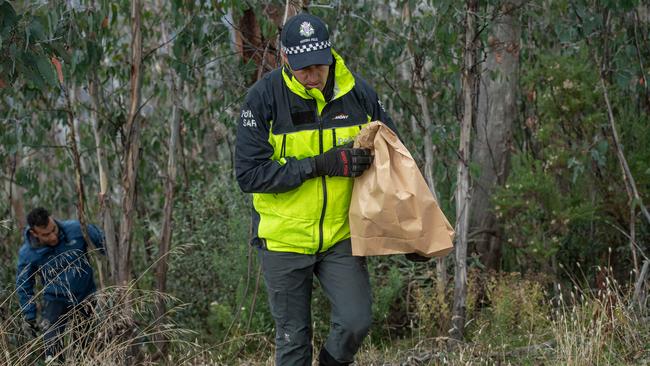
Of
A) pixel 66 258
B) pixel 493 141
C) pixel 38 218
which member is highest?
pixel 493 141

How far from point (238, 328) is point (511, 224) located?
2768mm

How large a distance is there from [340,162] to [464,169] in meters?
2.27

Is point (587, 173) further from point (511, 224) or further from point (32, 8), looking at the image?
point (32, 8)

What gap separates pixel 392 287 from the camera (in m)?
7.86

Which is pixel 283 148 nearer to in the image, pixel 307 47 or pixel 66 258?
pixel 307 47

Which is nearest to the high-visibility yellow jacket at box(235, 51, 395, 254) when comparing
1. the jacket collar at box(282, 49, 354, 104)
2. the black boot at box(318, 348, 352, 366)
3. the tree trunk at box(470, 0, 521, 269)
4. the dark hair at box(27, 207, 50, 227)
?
the jacket collar at box(282, 49, 354, 104)

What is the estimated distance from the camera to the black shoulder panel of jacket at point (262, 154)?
174 inches

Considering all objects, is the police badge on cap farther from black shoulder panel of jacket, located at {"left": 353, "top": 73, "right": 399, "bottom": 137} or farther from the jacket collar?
black shoulder panel of jacket, located at {"left": 353, "top": 73, "right": 399, "bottom": 137}

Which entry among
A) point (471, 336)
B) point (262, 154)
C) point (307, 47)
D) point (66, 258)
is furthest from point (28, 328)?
point (307, 47)

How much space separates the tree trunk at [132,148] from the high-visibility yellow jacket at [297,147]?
96.5 inches

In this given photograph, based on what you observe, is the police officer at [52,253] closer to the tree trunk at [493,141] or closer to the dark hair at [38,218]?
the dark hair at [38,218]

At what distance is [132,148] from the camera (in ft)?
22.7

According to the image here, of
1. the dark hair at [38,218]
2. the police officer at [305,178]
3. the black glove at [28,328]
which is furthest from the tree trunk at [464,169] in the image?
the dark hair at [38,218]

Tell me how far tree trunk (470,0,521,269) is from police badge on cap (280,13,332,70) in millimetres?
4567
